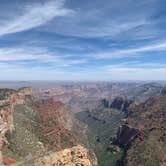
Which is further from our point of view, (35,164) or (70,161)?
(70,161)

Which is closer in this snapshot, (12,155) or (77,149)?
(77,149)

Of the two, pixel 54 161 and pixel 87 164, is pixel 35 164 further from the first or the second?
pixel 87 164

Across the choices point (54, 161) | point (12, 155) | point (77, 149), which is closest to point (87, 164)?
point (77, 149)

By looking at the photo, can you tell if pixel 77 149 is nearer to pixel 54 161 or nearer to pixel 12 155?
pixel 54 161

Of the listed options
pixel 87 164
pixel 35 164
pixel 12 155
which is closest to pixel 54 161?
pixel 35 164

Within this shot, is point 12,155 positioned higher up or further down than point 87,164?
further down

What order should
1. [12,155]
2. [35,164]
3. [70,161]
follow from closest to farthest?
1. [35,164]
2. [70,161]
3. [12,155]

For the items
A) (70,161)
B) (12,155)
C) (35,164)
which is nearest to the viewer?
(35,164)
